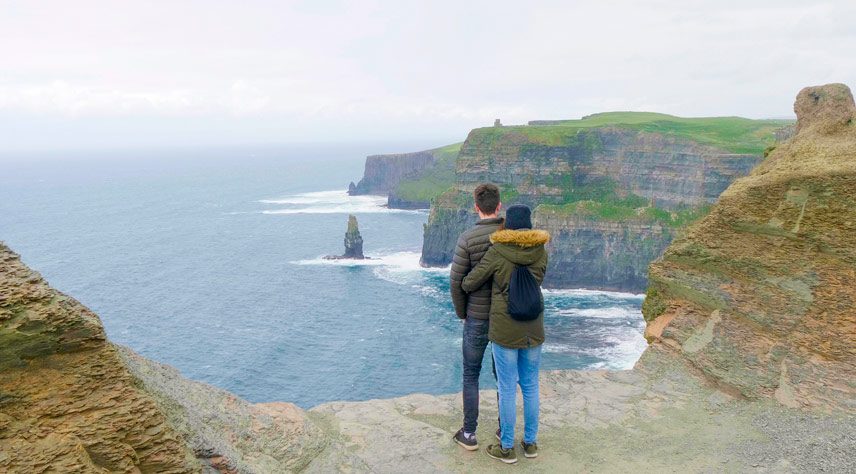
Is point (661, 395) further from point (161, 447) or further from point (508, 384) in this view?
point (161, 447)

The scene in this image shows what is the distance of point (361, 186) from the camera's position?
181250 millimetres

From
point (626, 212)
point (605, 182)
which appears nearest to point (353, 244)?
point (626, 212)

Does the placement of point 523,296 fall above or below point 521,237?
below

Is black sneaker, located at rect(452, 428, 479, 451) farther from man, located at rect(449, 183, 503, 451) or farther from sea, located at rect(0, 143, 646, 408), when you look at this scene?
sea, located at rect(0, 143, 646, 408)

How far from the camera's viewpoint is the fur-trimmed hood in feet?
23.3

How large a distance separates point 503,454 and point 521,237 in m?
2.73

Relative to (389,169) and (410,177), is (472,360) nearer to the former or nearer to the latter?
(410,177)

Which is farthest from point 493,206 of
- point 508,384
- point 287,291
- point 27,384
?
point 287,291

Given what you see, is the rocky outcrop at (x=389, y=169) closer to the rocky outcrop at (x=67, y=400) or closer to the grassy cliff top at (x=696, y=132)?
the grassy cliff top at (x=696, y=132)

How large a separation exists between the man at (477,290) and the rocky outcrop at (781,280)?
4.35m

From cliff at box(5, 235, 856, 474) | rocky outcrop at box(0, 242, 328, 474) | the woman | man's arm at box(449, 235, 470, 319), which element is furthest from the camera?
man's arm at box(449, 235, 470, 319)

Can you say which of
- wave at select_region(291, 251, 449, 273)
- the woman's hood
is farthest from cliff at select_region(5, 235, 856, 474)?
wave at select_region(291, 251, 449, 273)

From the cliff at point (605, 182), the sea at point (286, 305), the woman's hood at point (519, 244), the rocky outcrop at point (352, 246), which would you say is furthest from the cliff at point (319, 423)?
the rocky outcrop at point (352, 246)

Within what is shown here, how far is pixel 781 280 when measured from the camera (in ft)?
30.1
